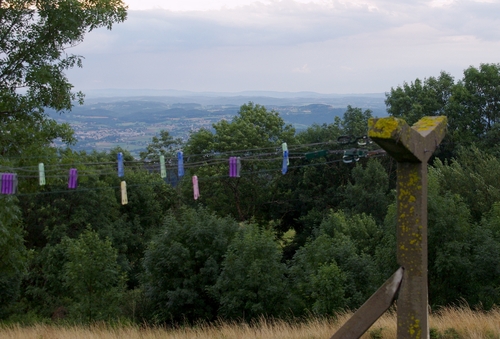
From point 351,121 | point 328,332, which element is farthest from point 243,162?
point 328,332

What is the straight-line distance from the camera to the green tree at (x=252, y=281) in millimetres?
17188

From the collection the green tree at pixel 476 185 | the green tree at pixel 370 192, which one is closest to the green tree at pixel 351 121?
the green tree at pixel 370 192

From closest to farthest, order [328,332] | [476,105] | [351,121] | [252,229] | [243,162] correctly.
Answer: [328,332], [252,229], [243,162], [476,105], [351,121]

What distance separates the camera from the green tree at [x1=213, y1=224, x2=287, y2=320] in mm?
17188

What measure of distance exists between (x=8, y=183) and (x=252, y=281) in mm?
8646

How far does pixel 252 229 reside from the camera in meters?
19.5

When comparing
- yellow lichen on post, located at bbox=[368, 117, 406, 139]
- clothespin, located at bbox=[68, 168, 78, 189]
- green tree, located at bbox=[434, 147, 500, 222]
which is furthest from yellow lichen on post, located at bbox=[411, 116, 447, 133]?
green tree, located at bbox=[434, 147, 500, 222]

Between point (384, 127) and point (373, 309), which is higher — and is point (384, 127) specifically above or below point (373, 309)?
above

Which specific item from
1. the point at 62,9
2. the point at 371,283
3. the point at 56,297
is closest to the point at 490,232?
the point at 371,283

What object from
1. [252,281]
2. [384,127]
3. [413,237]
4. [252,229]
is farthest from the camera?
[252,229]

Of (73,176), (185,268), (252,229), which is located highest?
(73,176)

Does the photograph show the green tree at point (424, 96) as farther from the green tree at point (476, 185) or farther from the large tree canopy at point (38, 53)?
the large tree canopy at point (38, 53)

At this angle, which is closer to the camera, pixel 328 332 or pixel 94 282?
pixel 328 332

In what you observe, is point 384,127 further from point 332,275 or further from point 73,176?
point 332,275
